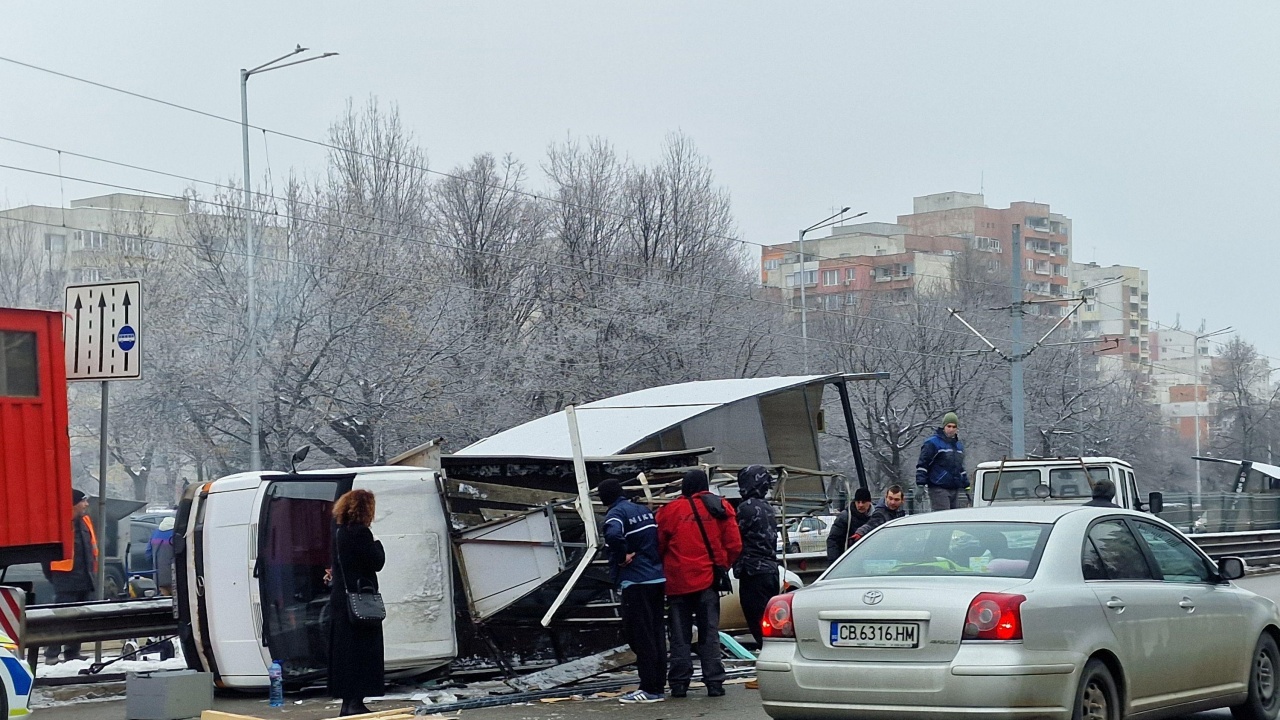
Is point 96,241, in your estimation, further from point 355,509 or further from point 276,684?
point 355,509

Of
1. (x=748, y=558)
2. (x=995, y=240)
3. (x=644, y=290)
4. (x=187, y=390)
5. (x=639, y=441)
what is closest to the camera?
(x=748, y=558)

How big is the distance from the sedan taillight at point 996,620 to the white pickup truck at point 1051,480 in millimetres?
12354

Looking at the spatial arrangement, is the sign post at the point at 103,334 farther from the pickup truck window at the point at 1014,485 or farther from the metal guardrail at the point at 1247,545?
the metal guardrail at the point at 1247,545

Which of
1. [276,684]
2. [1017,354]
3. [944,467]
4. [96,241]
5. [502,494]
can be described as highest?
[96,241]

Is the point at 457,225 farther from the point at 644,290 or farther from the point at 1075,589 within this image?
the point at 1075,589

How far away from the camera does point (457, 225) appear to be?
1800 inches

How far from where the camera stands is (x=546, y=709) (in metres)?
10.1

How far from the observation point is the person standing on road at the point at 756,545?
11156mm

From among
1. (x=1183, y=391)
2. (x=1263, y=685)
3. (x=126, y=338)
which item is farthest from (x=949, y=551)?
(x=1183, y=391)

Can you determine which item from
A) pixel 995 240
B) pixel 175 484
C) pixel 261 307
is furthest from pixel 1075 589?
pixel 995 240

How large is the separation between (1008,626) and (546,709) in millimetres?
4207

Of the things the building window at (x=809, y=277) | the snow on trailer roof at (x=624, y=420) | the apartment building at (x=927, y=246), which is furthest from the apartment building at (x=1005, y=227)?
the snow on trailer roof at (x=624, y=420)

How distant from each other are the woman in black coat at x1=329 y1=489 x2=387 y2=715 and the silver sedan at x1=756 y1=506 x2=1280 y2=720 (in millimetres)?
3166

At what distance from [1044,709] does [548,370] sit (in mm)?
35626
